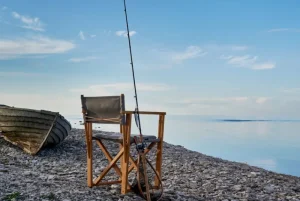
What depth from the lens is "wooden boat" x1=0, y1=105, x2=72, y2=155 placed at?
468 inches

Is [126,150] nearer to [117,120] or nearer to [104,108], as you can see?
[117,120]

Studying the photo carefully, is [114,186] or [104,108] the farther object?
[114,186]

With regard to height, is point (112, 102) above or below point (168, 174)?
above

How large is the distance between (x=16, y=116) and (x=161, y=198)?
6428 mm

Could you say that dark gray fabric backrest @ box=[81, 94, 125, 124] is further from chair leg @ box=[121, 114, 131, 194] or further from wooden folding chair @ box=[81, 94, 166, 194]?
chair leg @ box=[121, 114, 131, 194]

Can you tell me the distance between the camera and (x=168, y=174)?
974 centimetres

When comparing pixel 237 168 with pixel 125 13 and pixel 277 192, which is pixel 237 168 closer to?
pixel 277 192

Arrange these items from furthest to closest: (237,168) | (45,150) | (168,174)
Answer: (45,150), (237,168), (168,174)

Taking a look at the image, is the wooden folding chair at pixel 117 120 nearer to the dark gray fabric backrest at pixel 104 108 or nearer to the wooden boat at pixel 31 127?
the dark gray fabric backrest at pixel 104 108

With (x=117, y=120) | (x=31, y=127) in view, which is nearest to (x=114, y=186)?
(x=117, y=120)

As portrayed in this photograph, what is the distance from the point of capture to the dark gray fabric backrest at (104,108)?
6.74 meters

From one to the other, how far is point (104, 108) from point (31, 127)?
5.71 m

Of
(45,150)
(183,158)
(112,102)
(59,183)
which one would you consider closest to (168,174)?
(183,158)

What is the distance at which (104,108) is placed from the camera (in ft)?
22.8
